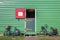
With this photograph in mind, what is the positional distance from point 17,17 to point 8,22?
2.81ft

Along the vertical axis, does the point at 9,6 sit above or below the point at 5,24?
above

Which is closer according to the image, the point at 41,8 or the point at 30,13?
the point at 41,8

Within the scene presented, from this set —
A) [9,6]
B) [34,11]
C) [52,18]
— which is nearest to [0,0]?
[9,6]

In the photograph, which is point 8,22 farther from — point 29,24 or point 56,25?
point 56,25

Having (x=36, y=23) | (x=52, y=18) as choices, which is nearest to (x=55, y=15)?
(x=52, y=18)

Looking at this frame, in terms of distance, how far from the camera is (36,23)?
22.2 metres

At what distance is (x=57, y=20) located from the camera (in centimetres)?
2219

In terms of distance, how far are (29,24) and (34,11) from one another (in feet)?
3.80

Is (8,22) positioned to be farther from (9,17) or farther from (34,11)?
(34,11)

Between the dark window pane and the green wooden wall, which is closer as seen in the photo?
the green wooden wall

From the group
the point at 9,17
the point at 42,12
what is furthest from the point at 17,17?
the point at 42,12

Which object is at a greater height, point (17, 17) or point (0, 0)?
point (0, 0)

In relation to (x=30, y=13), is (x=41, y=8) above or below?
above

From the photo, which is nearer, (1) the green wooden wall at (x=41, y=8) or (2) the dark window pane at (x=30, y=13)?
(1) the green wooden wall at (x=41, y=8)
